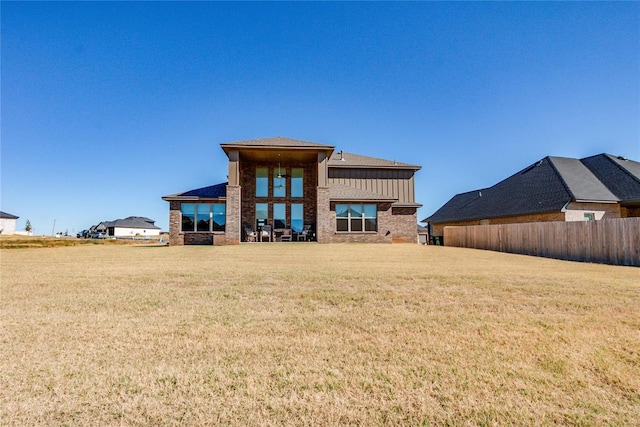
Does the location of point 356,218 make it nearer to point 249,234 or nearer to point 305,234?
point 305,234

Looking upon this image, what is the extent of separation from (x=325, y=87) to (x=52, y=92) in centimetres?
1433

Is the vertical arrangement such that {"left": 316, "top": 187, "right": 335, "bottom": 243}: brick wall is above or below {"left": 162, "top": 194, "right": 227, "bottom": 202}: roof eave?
below

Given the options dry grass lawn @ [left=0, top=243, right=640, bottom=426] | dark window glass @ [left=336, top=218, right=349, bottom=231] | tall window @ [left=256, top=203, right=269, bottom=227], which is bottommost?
dry grass lawn @ [left=0, top=243, right=640, bottom=426]

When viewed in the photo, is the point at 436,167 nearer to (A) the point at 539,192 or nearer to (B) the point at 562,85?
(A) the point at 539,192

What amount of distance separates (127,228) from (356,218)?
63.1 m

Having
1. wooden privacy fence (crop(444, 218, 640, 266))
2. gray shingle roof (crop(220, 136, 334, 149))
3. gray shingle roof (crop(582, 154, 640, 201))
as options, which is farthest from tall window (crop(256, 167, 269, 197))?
gray shingle roof (crop(582, 154, 640, 201))

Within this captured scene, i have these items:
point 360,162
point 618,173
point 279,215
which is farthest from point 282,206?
point 618,173

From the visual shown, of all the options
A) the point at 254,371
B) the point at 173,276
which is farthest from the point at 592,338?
the point at 173,276

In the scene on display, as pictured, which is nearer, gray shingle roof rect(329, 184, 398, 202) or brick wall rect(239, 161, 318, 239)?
gray shingle roof rect(329, 184, 398, 202)

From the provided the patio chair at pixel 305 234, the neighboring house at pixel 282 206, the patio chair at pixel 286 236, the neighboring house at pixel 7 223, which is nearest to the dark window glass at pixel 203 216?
the neighboring house at pixel 282 206

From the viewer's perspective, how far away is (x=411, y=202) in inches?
971

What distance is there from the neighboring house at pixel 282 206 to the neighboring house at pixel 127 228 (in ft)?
177

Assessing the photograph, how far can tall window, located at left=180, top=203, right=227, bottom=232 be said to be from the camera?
66.6 ft

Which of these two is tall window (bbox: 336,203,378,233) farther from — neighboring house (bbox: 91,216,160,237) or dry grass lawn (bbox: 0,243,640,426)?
neighboring house (bbox: 91,216,160,237)
